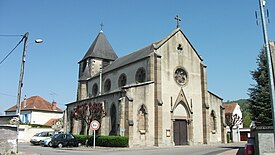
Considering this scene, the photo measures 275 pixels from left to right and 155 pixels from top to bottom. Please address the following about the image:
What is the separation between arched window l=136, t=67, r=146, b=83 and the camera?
28.5 metres

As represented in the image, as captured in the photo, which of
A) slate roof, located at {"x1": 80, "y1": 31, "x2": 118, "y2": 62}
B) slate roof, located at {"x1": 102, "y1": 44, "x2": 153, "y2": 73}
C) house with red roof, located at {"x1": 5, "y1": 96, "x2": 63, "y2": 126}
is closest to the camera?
slate roof, located at {"x1": 102, "y1": 44, "x2": 153, "y2": 73}

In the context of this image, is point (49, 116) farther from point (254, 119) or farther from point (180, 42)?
point (254, 119)

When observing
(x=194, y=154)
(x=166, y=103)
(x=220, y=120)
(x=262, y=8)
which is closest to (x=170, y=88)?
(x=166, y=103)

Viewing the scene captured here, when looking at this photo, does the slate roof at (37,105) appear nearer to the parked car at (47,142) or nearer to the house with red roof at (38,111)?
the house with red roof at (38,111)

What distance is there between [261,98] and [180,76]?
9806 millimetres

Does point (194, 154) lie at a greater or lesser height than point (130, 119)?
lesser

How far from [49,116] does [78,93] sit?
17.0m

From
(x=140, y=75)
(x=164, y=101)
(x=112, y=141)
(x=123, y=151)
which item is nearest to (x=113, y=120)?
(x=112, y=141)

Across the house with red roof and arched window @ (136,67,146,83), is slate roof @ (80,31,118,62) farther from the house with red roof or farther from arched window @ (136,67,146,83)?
the house with red roof

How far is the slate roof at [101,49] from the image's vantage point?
141 feet

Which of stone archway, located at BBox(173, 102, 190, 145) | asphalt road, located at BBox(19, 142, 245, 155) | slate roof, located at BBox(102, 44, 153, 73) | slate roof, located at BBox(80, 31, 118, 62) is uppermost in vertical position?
slate roof, located at BBox(80, 31, 118, 62)

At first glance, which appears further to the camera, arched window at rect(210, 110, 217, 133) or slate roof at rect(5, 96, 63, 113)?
slate roof at rect(5, 96, 63, 113)

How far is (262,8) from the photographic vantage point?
33.1ft

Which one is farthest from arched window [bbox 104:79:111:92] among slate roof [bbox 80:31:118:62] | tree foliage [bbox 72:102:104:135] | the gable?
the gable
